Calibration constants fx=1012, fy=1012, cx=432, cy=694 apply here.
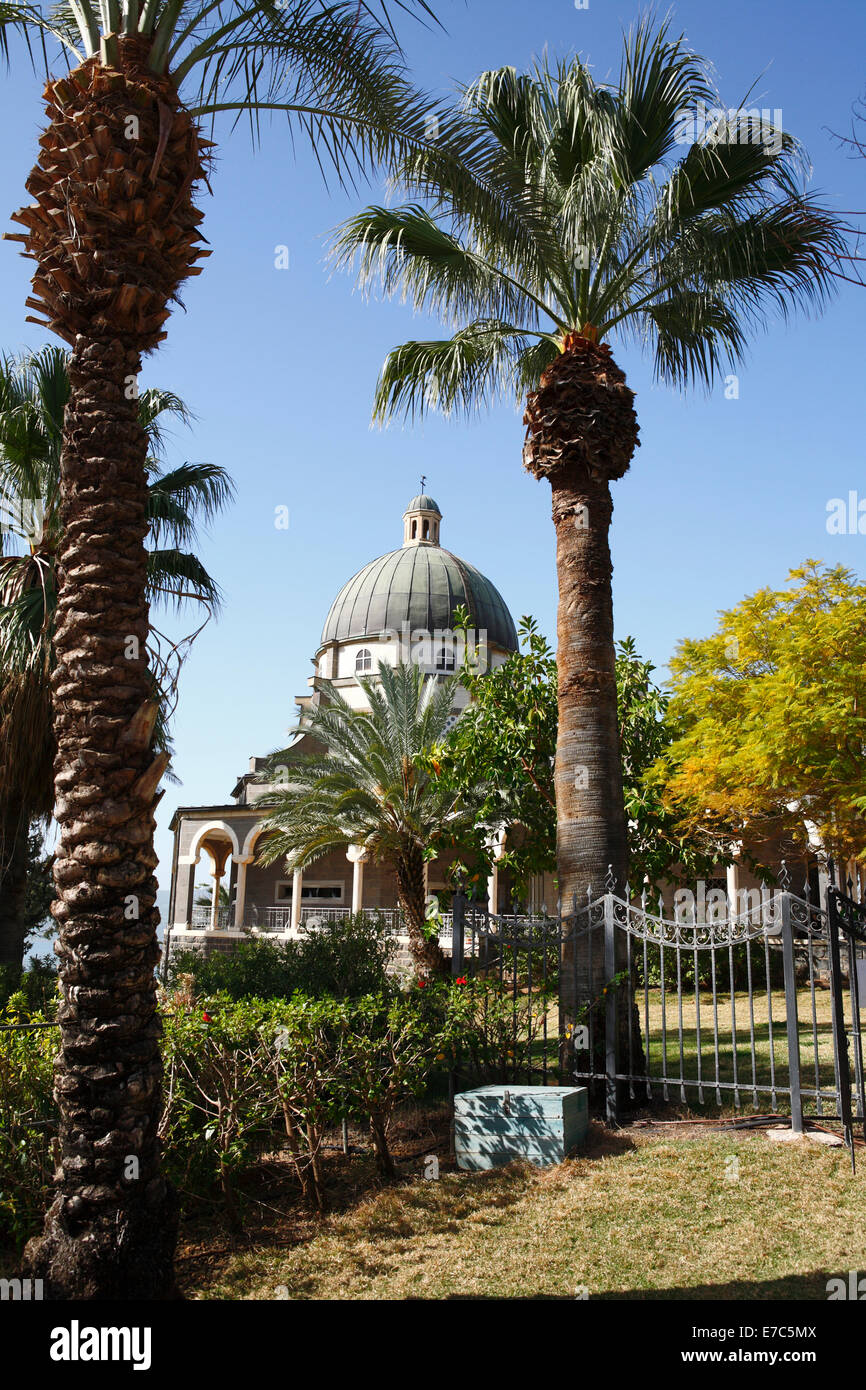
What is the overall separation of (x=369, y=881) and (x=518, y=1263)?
24818 millimetres

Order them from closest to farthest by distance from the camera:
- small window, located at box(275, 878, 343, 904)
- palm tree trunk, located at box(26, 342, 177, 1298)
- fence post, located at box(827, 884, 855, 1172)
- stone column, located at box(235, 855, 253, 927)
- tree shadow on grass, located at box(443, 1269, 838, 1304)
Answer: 1. palm tree trunk, located at box(26, 342, 177, 1298)
2. tree shadow on grass, located at box(443, 1269, 838, 1304)
3. fence post, located at box(827, 884, 855, 1172)
4. stone column, located at box(235, 855, 253, 927)
5. small window, located at box(275, 878, 343, 904)

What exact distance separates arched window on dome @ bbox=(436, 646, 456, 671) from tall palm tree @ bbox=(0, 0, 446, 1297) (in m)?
27.5

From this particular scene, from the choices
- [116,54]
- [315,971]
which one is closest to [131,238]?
[116,54]

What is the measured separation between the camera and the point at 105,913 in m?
4.61

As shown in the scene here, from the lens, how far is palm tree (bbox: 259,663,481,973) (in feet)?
51.2

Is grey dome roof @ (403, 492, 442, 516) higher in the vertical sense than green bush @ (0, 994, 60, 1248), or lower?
higher

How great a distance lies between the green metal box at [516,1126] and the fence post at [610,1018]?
0.58m

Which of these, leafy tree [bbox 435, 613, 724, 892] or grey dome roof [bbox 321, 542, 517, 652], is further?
grey dome roof [bbox 321, 542, 517, 652]

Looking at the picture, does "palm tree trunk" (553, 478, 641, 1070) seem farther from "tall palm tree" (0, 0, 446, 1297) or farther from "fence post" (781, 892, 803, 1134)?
"tall palm tree" (0, 0, 446, 1297)

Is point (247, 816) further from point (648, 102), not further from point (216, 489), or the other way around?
point (648, 102)

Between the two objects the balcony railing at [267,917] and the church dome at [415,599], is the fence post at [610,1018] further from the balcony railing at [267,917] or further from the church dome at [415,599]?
the church dome at [415,599]

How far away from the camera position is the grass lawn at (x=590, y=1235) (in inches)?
196

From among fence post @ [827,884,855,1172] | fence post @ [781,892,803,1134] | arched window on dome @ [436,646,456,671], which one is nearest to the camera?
fence post @ [827,884,855,1172]

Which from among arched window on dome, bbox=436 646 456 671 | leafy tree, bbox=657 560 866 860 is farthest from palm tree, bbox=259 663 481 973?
arched window on dome, bbox=436 646 456 671
